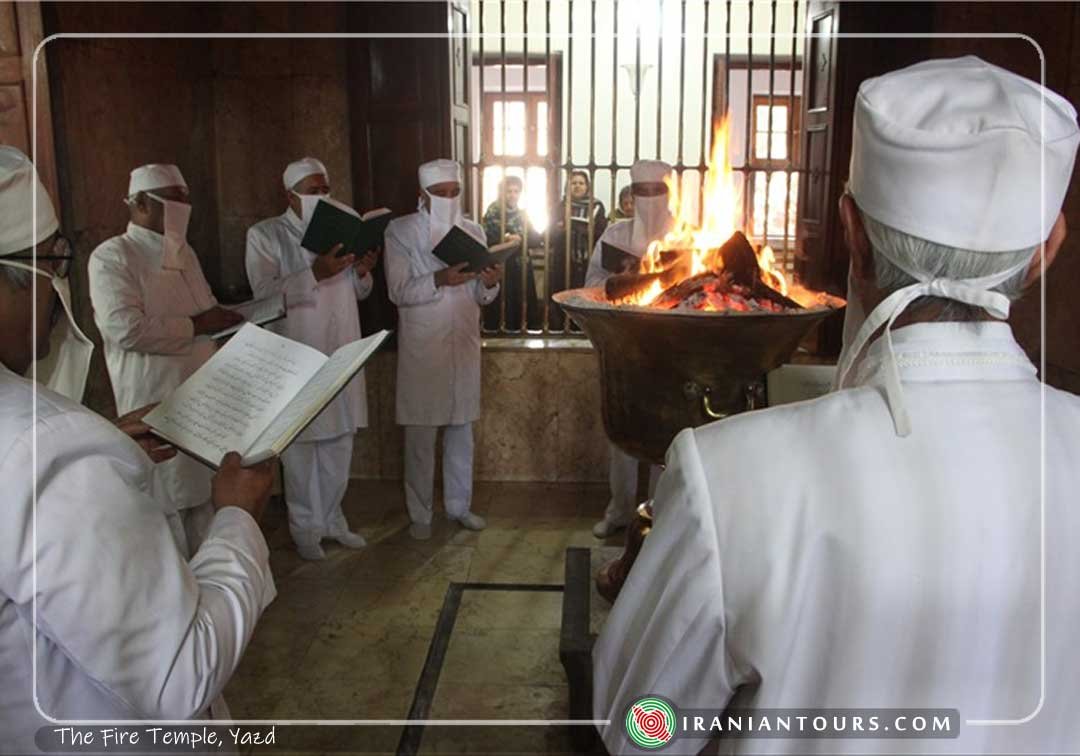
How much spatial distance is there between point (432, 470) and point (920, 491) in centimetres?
381

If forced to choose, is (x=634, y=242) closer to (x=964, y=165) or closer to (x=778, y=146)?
(x=964, y=165)

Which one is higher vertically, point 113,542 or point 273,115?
point 273,115

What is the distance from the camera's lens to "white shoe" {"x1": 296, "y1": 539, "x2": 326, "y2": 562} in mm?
4207

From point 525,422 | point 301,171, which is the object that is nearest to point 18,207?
point 301,171

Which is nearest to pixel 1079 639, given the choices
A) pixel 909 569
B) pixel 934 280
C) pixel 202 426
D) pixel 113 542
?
pixel 909 569

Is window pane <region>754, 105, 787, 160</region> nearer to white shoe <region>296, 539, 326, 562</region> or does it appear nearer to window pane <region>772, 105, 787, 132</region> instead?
window pane <region>772, 105, 787, 132</region>

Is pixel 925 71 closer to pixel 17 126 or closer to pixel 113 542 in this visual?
pixel 113 542

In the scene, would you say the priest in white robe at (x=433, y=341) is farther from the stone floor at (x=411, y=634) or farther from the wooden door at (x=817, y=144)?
the wooden door at (x=817, y=144)

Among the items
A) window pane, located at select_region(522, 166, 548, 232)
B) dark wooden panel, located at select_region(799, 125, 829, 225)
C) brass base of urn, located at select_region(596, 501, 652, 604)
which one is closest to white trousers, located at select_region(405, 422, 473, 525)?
brass base of urn, located at select_region(596, 501, 652, 604)

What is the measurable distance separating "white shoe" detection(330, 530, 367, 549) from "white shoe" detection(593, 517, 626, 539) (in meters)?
1.17

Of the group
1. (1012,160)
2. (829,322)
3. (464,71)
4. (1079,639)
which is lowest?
(829,322)

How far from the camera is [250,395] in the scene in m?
1.63

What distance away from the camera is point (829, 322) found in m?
4.98

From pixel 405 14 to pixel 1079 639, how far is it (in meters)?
4.61
